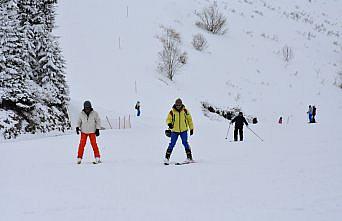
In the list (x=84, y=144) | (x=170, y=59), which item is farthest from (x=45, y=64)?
(x=170, y=59)

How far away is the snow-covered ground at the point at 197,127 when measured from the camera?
5.96 metres

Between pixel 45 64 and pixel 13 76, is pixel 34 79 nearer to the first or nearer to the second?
pixel 45 64

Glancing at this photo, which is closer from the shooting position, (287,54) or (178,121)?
(178,121)

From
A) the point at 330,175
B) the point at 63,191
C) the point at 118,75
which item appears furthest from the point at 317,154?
the point at 118,75

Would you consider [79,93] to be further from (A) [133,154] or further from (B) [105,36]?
(A) [133,154]

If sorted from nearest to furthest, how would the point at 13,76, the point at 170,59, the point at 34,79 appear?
1. the point at 13,76
2. the point at 34,79
3. the point at 170,59

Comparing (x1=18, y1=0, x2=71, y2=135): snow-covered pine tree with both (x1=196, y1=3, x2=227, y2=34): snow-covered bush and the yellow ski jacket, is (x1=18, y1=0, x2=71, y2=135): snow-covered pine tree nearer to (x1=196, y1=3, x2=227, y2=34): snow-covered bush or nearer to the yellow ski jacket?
the yellow ski jacket

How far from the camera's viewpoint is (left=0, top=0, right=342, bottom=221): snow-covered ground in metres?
5.96

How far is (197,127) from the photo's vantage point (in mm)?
23562

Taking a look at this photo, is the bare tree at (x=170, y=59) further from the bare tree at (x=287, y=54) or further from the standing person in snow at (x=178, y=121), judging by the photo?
the standing person in snow at (x=178, y=121)

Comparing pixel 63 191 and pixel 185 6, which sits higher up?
pixel 185 6

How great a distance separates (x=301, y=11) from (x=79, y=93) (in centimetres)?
4709

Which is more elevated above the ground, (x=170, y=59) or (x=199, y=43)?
(x=199, y=43)

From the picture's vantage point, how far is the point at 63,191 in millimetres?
6902
